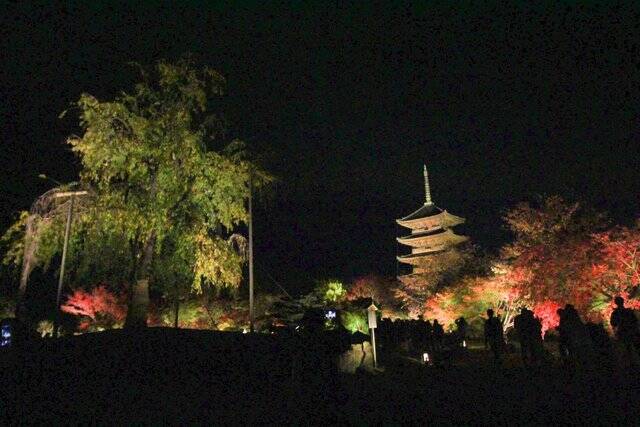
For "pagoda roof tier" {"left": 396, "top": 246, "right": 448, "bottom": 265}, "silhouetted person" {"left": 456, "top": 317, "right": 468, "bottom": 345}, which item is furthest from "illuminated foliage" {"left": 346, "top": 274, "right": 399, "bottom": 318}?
"silhouetted person" {"left": 456, "top": 317, "right": 468, "bottom": 345}

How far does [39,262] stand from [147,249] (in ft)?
16.9

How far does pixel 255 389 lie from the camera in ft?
35.4

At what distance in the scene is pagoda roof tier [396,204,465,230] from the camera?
5275 centimetres

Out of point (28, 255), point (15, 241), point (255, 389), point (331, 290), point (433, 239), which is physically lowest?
point (255, 389)

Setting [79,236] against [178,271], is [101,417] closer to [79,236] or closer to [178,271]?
[178,271]

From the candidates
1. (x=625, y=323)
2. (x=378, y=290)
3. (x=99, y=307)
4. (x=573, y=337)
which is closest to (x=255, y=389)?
(x=573, y=337)

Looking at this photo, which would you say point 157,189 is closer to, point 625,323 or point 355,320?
point 355,320

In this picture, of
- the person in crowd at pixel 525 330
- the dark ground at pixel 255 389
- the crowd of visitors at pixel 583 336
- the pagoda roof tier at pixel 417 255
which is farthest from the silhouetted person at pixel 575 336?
the pagoda roof tier at pixel 417 255

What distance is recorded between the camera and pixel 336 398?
5297mm

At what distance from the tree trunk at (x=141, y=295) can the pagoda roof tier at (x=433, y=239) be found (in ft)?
138

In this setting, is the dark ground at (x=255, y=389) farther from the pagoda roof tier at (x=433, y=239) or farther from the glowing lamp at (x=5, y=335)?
the pagoda roof tier at (x=433, y=239)

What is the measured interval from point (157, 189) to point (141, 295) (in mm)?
3693

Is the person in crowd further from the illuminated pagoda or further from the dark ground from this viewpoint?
the illuminated pagoda

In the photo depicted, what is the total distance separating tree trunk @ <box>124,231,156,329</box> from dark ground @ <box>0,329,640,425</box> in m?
1.95
